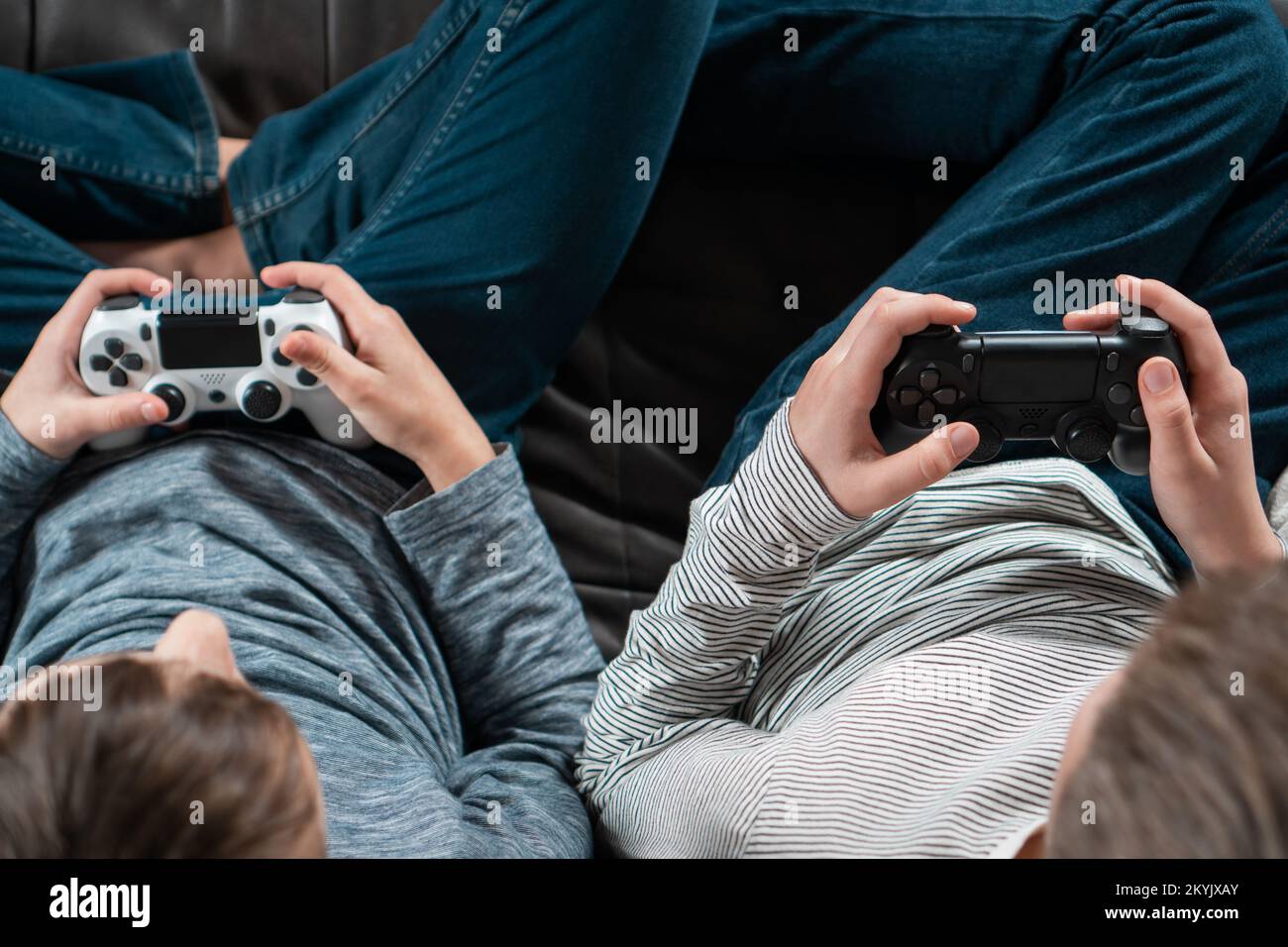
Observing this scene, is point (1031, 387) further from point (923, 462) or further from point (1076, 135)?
point (1076, 135)

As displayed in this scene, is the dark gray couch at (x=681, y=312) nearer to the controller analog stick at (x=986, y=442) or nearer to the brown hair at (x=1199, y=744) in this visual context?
the controller analog stick at (x=986, y=442)

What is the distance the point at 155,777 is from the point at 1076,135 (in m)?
0.73

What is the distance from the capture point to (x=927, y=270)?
0.76 meters

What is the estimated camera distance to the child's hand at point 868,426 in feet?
1.72

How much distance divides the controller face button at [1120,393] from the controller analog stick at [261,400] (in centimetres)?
53

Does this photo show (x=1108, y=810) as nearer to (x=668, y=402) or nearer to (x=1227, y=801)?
(x=1227, y=801)

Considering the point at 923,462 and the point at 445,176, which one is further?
the point at 445,176

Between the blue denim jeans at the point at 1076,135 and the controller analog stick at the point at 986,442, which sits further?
the blue denim jeans at the point at 1076,135

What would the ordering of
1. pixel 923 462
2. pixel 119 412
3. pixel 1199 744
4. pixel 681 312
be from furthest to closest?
pixel 681 312, pixel 119 412, pixel 923 462, pixel 1199 744

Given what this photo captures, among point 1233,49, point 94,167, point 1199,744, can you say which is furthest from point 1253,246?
point 94,167

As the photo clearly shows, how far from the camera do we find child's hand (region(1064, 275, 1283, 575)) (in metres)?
0.54

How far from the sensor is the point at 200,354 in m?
0.70

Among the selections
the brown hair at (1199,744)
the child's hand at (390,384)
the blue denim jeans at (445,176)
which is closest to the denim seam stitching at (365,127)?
the blue denim jeans at (445,176)

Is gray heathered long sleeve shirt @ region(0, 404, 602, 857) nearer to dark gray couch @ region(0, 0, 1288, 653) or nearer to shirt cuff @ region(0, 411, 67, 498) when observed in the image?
shirt cuff @ region(0, 411, 67, 498)
